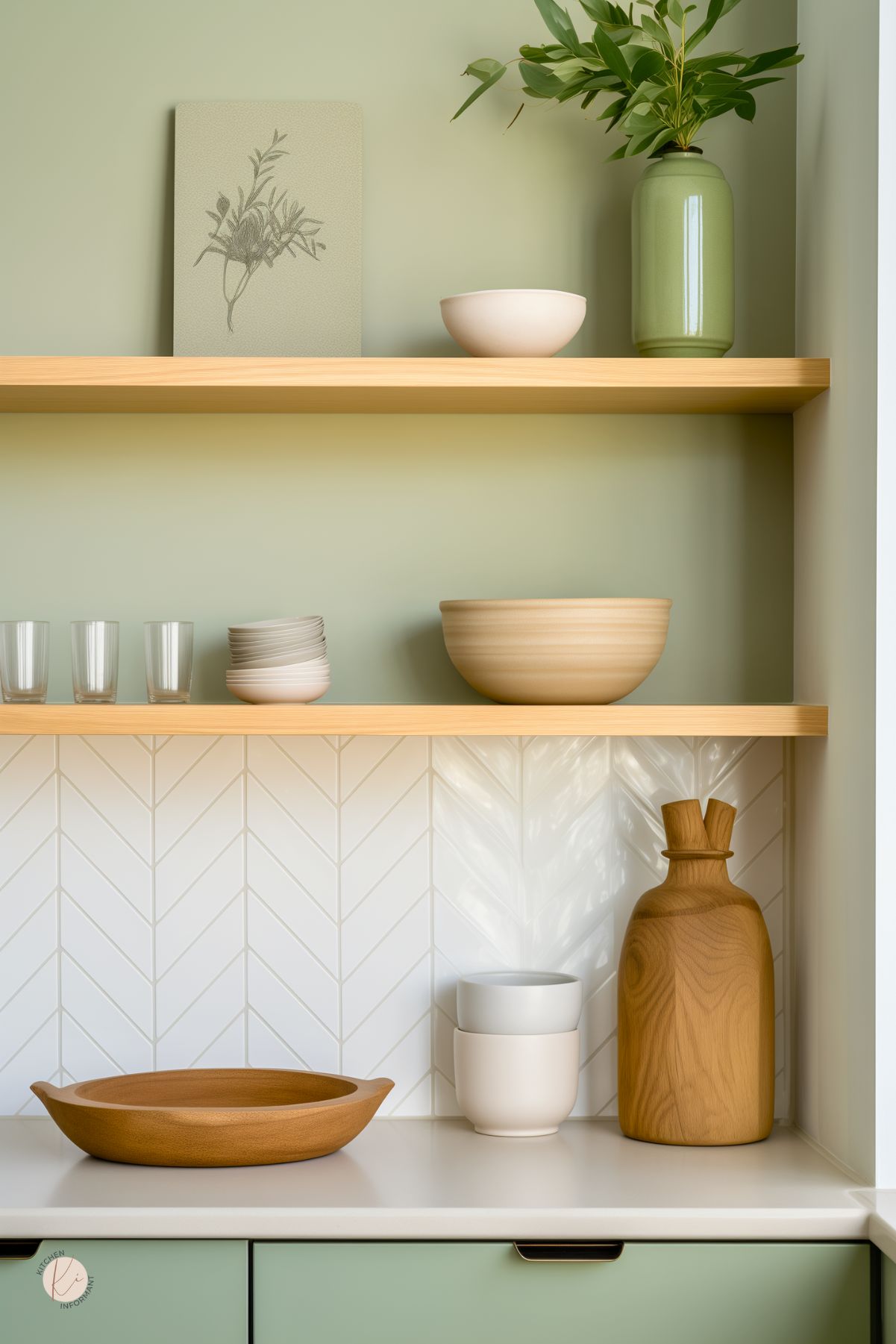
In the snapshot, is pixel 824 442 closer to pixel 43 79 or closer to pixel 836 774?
pixel 836 774

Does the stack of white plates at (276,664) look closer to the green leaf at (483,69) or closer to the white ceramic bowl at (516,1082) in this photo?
the white ceramic bowl at (516,1082)

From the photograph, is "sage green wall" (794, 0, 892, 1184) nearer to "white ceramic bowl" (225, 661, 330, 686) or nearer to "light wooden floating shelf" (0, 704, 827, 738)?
"light wooden floating shelf" (0, 704, 827, 738)

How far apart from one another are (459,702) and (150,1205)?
2.75 ft

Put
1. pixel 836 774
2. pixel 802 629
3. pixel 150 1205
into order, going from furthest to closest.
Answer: pixel 802 629 → pixel 836 774 → pixel 150 1205

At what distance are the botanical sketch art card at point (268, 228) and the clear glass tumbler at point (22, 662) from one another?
0.48 m

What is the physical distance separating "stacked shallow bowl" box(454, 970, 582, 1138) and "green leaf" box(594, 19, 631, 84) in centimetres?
125

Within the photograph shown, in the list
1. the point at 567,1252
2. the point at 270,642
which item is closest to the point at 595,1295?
the point at 567,1252

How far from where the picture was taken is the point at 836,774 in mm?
1752

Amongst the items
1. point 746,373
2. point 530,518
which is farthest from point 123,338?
point 746,373

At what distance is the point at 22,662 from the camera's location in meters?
1.83

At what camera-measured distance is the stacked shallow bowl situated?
184 cm

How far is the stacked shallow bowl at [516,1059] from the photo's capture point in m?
1.84

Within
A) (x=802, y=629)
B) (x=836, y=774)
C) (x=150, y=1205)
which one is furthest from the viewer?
(x=802, y=629)

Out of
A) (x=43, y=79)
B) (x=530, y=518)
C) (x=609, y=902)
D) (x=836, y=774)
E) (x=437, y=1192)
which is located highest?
(x=43, y=79)
